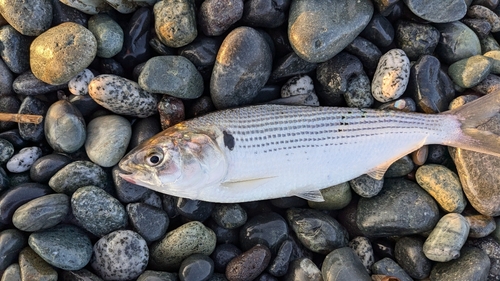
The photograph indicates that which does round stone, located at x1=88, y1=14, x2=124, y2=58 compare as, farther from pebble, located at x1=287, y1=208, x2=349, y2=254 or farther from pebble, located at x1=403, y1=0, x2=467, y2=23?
pebble, located at x1=403, y1=0, x2=467, y2=23

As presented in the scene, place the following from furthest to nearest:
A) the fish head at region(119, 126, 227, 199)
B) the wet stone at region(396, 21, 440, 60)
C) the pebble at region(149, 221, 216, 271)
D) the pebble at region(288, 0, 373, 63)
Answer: the wet stone at region(396, 21, 440, 60), the pebble at region(288, 0, 373, 63), the pebble at region(149, 221, 216, 271), the fish head at region(119, 126, 227, 199)

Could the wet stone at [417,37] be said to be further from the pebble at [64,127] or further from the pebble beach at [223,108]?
the pebble at [64,127]

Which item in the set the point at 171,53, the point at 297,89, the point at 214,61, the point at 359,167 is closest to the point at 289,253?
the point at 359,167

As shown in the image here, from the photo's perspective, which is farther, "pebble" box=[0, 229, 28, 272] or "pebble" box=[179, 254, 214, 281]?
"pebble" box=[179, 254, 214, 281]

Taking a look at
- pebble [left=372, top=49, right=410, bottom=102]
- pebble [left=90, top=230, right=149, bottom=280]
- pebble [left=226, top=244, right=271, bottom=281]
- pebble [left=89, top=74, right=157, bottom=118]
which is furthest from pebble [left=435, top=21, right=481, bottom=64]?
pebble [left=90, top=230, right=149, bottom=280]

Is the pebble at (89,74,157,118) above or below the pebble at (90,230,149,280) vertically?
above

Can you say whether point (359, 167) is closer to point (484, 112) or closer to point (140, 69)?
point (484, 112)

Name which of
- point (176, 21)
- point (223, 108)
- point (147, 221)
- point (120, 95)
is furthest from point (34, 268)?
point (176, 21)
